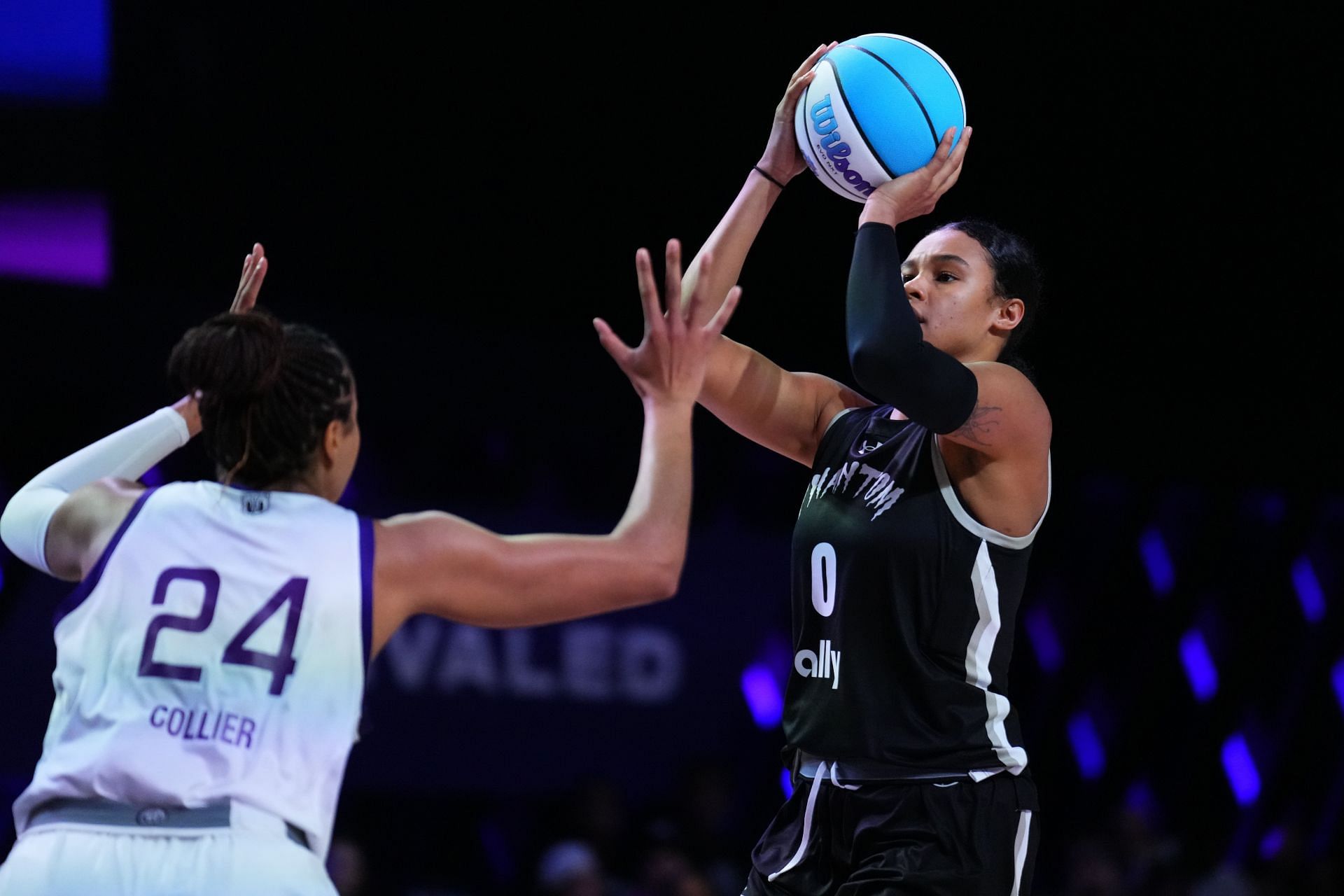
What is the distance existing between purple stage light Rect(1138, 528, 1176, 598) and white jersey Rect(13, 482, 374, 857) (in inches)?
337

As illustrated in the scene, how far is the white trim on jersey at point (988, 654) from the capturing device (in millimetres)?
2906

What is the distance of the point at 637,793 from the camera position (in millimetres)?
7488

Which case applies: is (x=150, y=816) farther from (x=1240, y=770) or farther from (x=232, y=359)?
(x=1240, y=770)

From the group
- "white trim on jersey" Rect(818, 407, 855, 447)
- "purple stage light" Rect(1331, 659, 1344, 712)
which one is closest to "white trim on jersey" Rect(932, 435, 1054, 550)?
"white trim on jersey" Rect(818, 407, 855, 447)

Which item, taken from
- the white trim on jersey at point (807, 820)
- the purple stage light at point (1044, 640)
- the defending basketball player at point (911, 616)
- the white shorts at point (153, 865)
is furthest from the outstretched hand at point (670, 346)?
the purple stage light at point (1044, 640)

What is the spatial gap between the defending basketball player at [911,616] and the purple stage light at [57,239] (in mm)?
3991

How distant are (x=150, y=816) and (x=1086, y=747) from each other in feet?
27.8

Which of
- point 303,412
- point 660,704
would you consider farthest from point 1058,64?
point 303,412

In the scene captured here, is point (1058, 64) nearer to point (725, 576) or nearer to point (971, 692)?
point (725, 576)

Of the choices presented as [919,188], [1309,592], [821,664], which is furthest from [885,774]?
[1309,592]

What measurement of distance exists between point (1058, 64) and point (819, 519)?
16.2ft

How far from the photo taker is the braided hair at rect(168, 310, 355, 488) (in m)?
2.16

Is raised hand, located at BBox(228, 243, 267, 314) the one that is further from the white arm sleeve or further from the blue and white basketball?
the blue and white basketball

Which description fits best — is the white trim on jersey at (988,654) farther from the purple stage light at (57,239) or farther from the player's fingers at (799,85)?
the purple stage light at (57,239)
